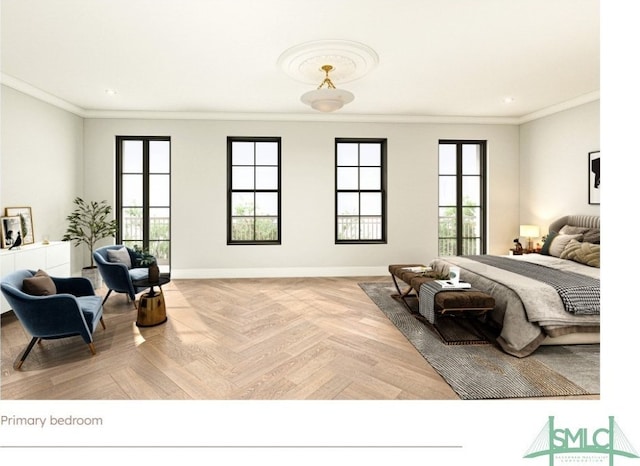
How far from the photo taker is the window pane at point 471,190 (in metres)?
6.36

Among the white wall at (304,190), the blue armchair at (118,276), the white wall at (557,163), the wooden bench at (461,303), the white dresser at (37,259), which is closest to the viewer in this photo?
the wooden bench at (461,303)

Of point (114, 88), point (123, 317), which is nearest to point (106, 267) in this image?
point (123, 317)

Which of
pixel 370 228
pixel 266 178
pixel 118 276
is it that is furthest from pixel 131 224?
pixel 370 228

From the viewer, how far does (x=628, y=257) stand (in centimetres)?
83

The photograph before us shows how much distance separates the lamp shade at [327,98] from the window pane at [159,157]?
3.64 m

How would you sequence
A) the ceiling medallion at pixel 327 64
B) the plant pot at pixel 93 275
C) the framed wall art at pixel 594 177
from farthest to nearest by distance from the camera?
the plant pot at pixel 93 275, the framed wall art at pixel 594 177, the ceiling medallion at pixel 327 64

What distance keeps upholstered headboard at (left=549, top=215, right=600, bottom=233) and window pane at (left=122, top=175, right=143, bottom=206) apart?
7053 millimetres

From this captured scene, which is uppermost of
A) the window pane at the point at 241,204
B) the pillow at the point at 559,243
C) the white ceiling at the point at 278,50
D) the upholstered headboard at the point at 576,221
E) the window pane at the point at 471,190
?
the white ceiling at the point at 278,50

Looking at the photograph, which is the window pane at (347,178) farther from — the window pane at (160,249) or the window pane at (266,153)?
the window pane at (160,249)

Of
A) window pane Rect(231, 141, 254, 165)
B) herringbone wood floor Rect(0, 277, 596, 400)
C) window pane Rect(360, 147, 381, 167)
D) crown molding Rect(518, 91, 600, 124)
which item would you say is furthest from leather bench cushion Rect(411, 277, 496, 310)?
window pane Rect(231, 141, 254, 165)

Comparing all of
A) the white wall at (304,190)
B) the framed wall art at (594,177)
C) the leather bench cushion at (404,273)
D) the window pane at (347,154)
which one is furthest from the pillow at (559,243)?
the window pane at (347,154)

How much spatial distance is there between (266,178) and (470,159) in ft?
13.0
